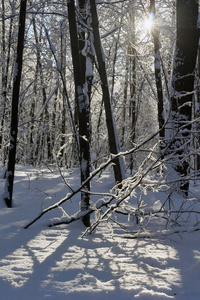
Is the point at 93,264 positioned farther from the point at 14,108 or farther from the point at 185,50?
the point at 185,50

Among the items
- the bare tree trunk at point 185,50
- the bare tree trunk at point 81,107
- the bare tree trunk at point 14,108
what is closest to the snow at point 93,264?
the bare tree trunk at point 81,107

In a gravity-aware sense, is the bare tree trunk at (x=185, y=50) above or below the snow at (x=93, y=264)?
above

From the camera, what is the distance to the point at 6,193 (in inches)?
202

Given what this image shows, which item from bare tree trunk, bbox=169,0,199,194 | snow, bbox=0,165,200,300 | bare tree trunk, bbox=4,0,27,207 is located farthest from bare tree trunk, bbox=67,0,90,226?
bare tree trunk, bbox=169,0,199,194

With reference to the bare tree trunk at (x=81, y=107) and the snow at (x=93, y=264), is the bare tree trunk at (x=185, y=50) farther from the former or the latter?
the snow at (x=93, y=264)

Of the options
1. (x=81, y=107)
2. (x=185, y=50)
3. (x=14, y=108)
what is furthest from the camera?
(x=185, y=50)

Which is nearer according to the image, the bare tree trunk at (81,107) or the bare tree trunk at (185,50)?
the bare tree trunk at (81,107)

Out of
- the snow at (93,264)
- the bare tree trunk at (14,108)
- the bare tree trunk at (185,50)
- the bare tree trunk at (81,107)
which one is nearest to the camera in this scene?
the snow at (93,264)

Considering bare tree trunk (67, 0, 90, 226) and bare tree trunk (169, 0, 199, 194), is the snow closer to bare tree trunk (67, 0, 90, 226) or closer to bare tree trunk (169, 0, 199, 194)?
bare tree trunk (67, 0, 90, 226)

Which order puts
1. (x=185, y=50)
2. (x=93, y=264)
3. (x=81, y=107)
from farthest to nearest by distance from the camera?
(x=185, y=50) < (x=81, y=107) < (x=93, y=264)

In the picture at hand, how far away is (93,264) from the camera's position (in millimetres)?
2691

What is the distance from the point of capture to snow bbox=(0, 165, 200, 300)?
7.14 ft

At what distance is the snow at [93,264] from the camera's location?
7.14 ft

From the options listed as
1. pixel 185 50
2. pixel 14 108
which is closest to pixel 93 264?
pixel 14 108
